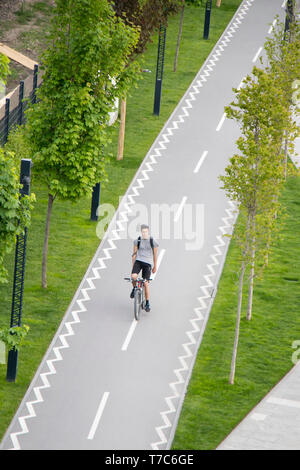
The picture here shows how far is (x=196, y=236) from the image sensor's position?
26781mm

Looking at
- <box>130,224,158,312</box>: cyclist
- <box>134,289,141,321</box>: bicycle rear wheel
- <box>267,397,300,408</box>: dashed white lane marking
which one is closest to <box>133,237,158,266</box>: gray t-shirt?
<box>130,224,158,312</box>: cyclist

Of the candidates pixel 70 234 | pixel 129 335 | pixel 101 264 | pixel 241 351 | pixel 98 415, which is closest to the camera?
pixel 98 415

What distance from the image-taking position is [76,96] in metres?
22.0

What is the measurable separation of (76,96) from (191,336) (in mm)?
6150

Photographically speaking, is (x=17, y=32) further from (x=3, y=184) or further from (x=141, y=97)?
(x=3, y=184)

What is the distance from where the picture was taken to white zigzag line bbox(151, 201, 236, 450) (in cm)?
1889

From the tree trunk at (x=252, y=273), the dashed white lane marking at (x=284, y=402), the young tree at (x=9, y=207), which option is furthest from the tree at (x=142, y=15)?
the young tree at (x=9, y=207)

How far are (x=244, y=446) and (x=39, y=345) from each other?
5.61m

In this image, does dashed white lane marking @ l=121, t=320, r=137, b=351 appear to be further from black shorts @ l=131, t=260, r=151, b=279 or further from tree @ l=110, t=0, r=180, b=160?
tree @ l=110, t=0, r=180, b=160

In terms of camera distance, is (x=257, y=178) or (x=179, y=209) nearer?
(x=257, y=178)

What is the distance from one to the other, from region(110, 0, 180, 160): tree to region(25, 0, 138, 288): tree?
515 cm

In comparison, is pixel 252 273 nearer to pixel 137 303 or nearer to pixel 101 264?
pixel 137 303

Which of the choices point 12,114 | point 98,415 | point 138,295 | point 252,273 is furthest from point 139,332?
point 12,114

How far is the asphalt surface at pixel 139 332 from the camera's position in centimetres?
1881
